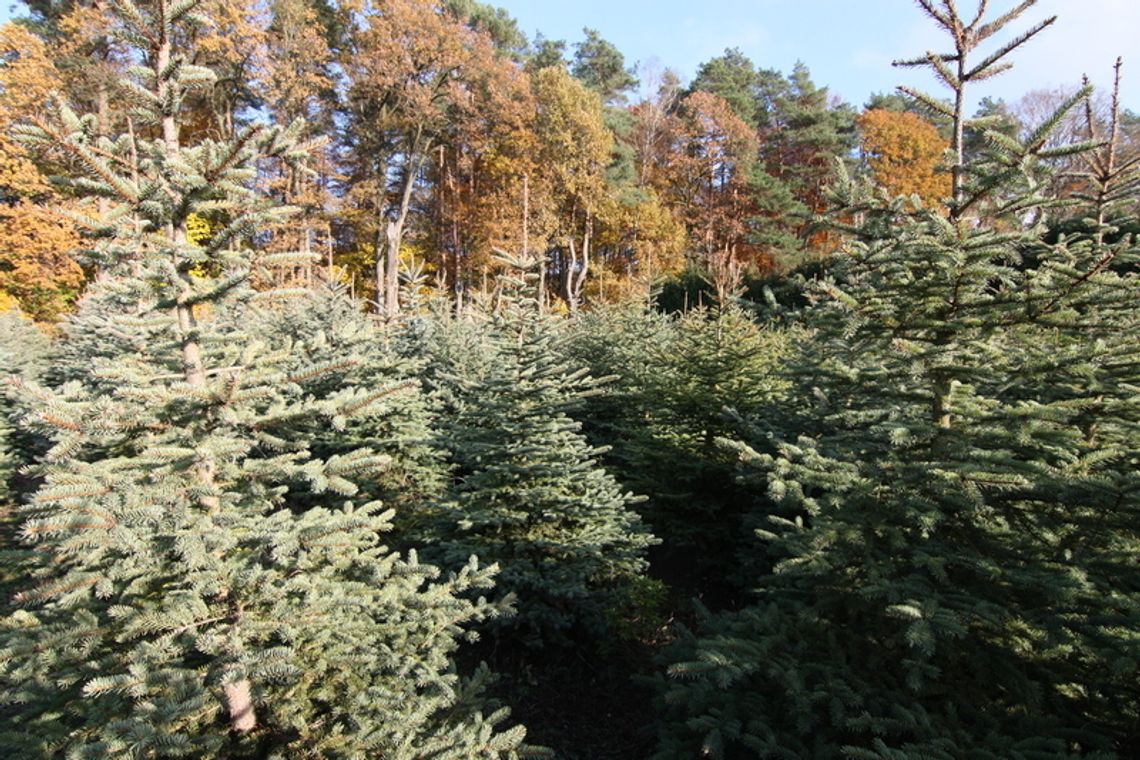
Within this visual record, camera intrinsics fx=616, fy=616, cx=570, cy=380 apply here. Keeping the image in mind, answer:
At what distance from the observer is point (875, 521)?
3.34 meters

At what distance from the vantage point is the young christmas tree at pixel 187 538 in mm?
2564

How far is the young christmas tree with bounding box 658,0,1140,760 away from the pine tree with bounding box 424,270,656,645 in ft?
6.28

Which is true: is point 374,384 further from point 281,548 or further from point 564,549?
point 281,548

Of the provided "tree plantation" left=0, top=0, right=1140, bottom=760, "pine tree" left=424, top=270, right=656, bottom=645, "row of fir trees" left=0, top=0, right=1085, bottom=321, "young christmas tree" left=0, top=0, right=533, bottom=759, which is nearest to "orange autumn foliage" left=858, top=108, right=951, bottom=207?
"row of fir trees" left=0, top=0, right=1085, bottom=321

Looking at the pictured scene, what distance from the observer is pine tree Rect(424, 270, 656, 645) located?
5.42 meters

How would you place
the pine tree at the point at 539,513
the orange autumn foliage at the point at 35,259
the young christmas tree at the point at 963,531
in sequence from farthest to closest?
the orange autumn foliage at the point at 35,259 → the pine tree at the point at 539,513 → the young christmas tree at the point at 963,531

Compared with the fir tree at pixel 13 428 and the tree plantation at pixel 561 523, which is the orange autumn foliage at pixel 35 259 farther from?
the tree plantation at pixel 561 523

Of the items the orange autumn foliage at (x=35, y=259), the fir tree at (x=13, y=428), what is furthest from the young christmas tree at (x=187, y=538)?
the orange autumn foliage at (x=35, y=259)

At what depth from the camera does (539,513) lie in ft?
18.5

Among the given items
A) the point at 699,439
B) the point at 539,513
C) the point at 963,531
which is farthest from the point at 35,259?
the point at 963,531

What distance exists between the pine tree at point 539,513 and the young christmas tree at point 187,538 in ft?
7.18

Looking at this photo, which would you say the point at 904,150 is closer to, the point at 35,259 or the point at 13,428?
the point at 13,428

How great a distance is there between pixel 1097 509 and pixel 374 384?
6622 mm

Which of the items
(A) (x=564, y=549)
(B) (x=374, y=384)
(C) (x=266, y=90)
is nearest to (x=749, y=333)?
(A) (x=564, y=549)
